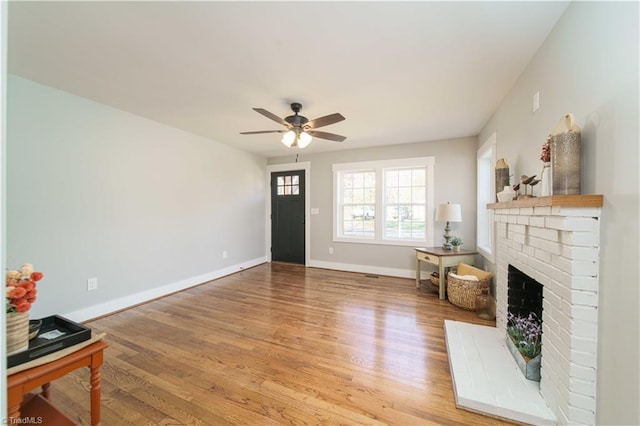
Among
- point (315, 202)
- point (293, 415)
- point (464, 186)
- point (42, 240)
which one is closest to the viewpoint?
point (293, 415)

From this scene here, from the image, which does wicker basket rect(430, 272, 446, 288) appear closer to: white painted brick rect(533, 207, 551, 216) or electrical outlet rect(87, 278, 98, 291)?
white painted brick rect(533, 207, 551, 216)

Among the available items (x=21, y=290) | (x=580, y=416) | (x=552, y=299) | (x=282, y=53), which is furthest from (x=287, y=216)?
(x=580, y=416)

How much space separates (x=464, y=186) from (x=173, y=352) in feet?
14.7

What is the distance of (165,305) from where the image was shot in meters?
3.25

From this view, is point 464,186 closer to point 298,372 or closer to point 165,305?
point 298,372

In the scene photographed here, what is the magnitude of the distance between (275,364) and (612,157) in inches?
95.4

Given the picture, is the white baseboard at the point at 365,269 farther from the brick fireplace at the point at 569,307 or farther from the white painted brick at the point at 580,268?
the white painted brick at the point at 580,268

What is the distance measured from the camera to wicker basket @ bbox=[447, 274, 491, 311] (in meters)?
3.00

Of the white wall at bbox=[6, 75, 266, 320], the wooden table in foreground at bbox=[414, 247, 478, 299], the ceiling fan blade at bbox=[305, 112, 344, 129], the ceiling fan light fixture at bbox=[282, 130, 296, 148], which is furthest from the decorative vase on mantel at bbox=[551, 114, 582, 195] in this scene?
the white wall at bbox=[6, 75, 266, 320]

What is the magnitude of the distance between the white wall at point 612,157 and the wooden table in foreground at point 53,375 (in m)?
2.48

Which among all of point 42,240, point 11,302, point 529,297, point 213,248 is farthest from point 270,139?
point 529,297

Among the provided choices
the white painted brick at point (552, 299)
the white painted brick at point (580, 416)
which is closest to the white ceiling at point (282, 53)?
the white painted brick at point (552, 299)

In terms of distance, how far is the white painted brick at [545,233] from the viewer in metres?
1.42

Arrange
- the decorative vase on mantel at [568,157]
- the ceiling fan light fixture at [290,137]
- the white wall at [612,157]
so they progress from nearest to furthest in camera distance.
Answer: the white wall at [612,157], the decorative vase on mantel at [568,157], the ceiling fan light fixture at [290,137]
